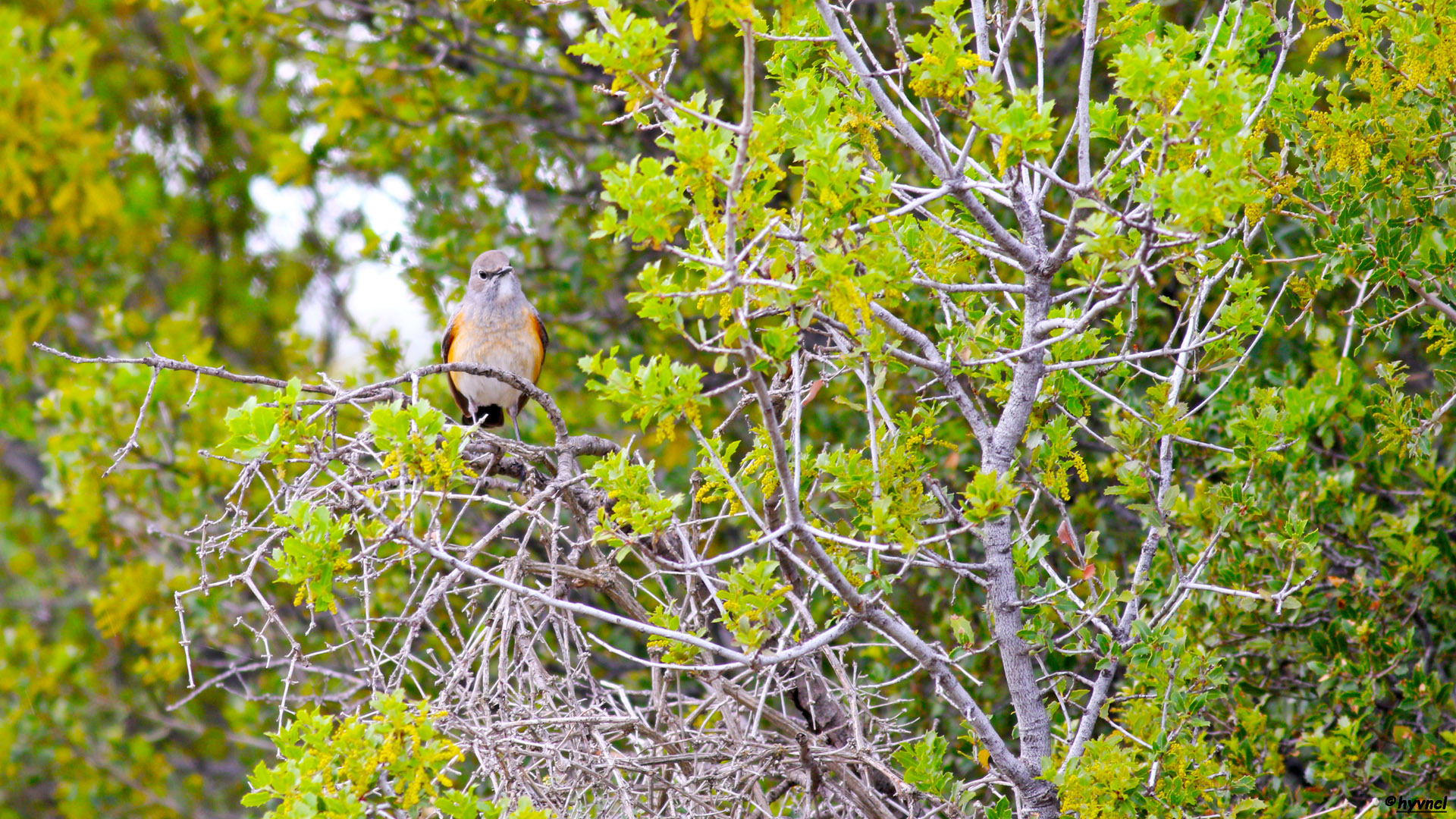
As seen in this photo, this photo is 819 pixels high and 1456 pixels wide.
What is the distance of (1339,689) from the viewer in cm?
367

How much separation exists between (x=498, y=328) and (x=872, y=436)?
11.2ft

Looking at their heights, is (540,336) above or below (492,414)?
above

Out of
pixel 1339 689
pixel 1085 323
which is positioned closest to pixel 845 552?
pixel 1085 323

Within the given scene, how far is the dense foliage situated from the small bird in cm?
29

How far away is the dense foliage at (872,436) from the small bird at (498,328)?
0.29m

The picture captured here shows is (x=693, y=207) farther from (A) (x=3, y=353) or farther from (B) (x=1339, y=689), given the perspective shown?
(A) (x=3, y=353)

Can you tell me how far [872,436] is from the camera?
2.91 metres

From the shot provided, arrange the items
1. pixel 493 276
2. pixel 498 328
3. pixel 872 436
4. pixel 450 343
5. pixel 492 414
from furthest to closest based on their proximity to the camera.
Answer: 1. pixel 492 414
2. pixel 450 343
3. pixel 498 328
4. pixel 493 276
5. pixel 872 436

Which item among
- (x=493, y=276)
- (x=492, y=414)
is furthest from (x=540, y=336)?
(x=492, y=414)

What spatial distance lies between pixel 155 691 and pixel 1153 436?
7453 millimetres

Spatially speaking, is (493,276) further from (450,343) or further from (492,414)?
(492,414)

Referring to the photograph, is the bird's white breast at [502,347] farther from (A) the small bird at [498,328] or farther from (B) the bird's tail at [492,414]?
(B) the bird's tail at [492,414]

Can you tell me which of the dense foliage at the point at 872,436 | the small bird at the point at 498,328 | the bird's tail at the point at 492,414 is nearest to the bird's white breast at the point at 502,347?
the small bird at the point at 498,328

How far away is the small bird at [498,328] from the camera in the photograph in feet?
19.3
